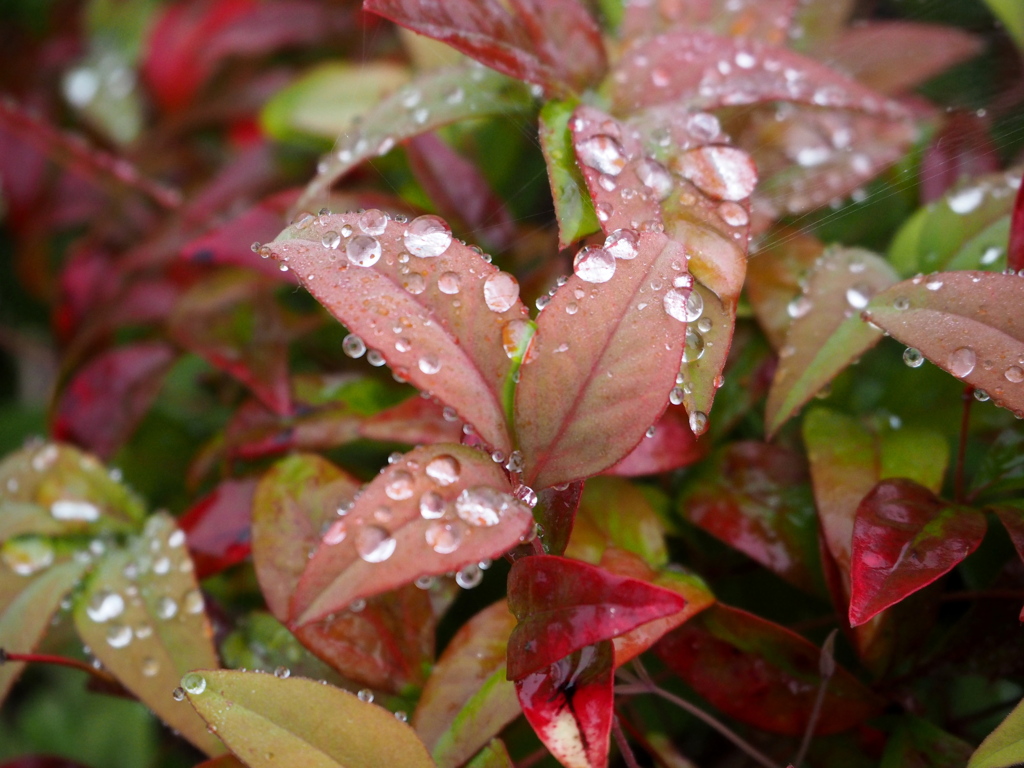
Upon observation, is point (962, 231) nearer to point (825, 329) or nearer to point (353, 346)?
point (825, 329)

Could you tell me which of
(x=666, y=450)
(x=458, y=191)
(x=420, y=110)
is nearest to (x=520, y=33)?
(x=420, y=110)

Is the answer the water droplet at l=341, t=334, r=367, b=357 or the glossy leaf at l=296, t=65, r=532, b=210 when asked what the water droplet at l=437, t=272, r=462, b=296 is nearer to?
the water droplet at l=341, t=334, r=367, b=357

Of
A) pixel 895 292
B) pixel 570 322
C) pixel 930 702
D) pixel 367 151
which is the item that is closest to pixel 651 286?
pixel 570 322

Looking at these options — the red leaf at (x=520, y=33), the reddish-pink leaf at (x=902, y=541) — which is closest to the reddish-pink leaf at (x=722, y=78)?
the red leaf at (x=520, y=33)

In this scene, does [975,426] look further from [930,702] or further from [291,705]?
[291,705]

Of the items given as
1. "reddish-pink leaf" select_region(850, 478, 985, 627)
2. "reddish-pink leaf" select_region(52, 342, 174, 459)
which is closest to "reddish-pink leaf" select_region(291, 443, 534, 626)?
"reddish-pink leaf" select_region(850, 478, 985, 627)

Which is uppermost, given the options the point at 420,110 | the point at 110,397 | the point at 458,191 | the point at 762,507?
the point at 420,110

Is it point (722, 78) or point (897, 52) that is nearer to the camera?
point (722, 78)

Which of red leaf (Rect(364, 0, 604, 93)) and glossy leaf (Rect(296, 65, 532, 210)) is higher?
red leaf (Rect(364, 0, 604, 93))
